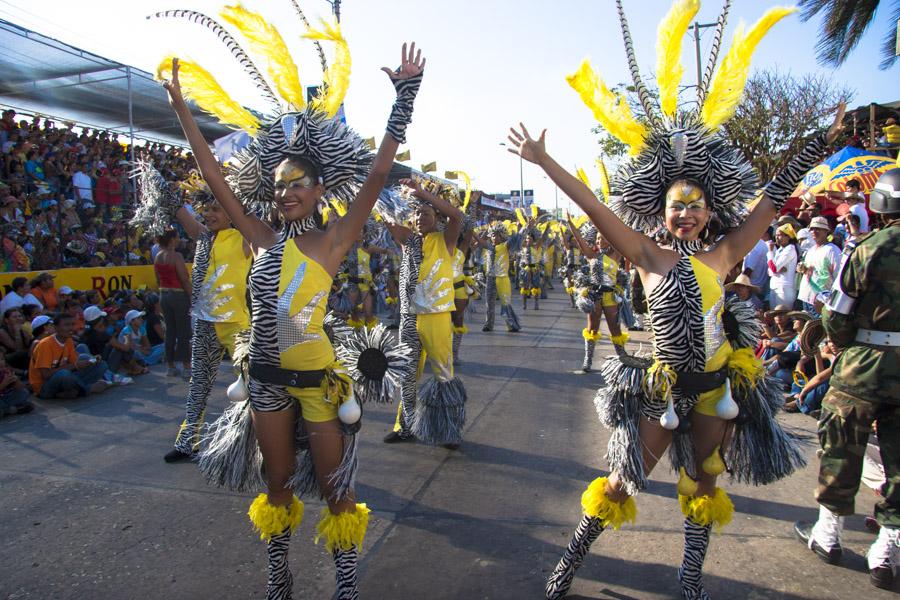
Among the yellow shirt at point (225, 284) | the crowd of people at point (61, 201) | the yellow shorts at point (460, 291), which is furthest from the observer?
the crowd of people at point (61, 201)

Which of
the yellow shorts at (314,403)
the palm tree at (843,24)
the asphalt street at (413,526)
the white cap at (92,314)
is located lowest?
the asphalt street at (413,526)

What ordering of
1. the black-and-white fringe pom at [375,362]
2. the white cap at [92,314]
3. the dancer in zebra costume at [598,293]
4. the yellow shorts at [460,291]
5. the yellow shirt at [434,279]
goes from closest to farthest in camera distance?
the black-and-white fringe pom at [375,362]
the yellow shirt at [434,279]
the dancer in zebra costume at [598,293]
the white cap at [92,314]
the yellow shorts at [460,291]

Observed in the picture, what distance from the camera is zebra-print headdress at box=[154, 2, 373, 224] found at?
3043 mm

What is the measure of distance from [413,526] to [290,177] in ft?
7.27

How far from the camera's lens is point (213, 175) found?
9.63 feet

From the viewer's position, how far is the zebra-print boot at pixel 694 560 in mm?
2943

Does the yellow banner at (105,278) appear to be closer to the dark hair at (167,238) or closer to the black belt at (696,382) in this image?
the dark hair at (167,238)

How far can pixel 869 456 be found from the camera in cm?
428

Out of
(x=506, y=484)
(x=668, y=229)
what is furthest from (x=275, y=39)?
(x=506, y=484)

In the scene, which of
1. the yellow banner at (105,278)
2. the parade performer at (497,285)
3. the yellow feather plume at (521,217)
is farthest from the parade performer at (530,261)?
the yellow banner at (105,278)

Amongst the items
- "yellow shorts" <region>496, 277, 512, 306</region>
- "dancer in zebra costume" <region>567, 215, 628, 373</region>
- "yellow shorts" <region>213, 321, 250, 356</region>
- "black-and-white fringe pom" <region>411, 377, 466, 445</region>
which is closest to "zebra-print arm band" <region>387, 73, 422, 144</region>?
"yellow shorts" <region>213, 321, 250, 356</region>

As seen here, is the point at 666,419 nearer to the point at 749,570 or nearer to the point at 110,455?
the point at 749,570

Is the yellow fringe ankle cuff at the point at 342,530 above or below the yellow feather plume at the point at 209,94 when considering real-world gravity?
below

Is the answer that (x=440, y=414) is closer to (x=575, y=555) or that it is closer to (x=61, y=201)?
(x=575, y=555)
